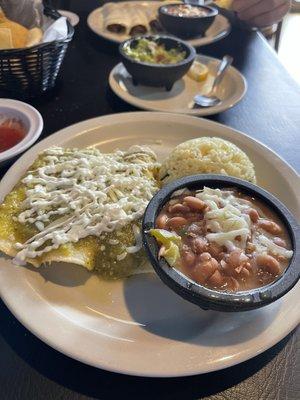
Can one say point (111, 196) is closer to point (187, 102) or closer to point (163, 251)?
point (163, 251)

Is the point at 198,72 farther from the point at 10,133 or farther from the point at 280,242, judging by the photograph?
the point at 280,242

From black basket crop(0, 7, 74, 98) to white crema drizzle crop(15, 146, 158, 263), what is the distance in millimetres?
557

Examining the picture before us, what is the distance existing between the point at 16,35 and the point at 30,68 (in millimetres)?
226

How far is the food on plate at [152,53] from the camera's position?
7.32ft

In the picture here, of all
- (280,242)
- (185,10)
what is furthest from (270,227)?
(185,10)

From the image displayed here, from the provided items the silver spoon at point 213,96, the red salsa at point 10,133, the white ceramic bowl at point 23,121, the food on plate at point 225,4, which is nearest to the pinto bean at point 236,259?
the white ceramic bowl at point 23,121

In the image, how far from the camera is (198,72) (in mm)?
2350

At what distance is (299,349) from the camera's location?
1.11 m

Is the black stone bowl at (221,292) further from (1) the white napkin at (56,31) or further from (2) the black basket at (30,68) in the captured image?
(1) the white napkin at (56,31)

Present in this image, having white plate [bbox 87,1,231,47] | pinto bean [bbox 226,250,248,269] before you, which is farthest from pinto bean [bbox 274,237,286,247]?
white plate [bbox 87,1,231,47]

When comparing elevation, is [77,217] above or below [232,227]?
below

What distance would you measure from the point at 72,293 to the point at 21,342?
198 millimetres

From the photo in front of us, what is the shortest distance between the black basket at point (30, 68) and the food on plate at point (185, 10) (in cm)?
96

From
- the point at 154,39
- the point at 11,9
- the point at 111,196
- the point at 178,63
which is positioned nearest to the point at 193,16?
the point at 154,39
